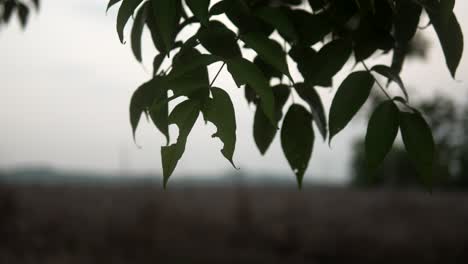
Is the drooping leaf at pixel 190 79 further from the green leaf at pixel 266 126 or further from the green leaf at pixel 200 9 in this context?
the green leaf at pixel 266 126

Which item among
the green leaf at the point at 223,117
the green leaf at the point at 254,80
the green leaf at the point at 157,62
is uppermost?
the green leaf at the point at 157,62

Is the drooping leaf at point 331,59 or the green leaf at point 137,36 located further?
the green leaf at point 137,36

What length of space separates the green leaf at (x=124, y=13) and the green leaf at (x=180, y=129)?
0.45 ft

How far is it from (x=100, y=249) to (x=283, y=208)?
3279 mm

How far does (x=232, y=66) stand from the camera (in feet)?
1.87

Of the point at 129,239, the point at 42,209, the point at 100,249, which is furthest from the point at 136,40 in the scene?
the point at 42,209

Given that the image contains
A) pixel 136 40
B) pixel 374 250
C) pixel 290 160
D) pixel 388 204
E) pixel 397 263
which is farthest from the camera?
pixel 388 204

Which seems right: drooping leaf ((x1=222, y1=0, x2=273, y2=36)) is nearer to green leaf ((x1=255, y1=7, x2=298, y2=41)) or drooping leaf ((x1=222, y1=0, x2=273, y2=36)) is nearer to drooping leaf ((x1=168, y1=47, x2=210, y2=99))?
green leaf ((x1=255, y1=7, x2=298, y2=41))

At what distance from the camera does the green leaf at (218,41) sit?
2.18 feet

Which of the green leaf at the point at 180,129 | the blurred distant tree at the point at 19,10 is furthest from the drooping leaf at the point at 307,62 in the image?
the blurred distant tree at the point at 19,10

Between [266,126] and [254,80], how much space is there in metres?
0.37

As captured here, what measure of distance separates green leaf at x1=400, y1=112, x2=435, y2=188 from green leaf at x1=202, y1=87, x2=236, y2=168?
28cm

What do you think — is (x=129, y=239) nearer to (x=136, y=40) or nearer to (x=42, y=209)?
(x=42, y=209)

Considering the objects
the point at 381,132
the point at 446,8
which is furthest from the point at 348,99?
the point at 446,8
